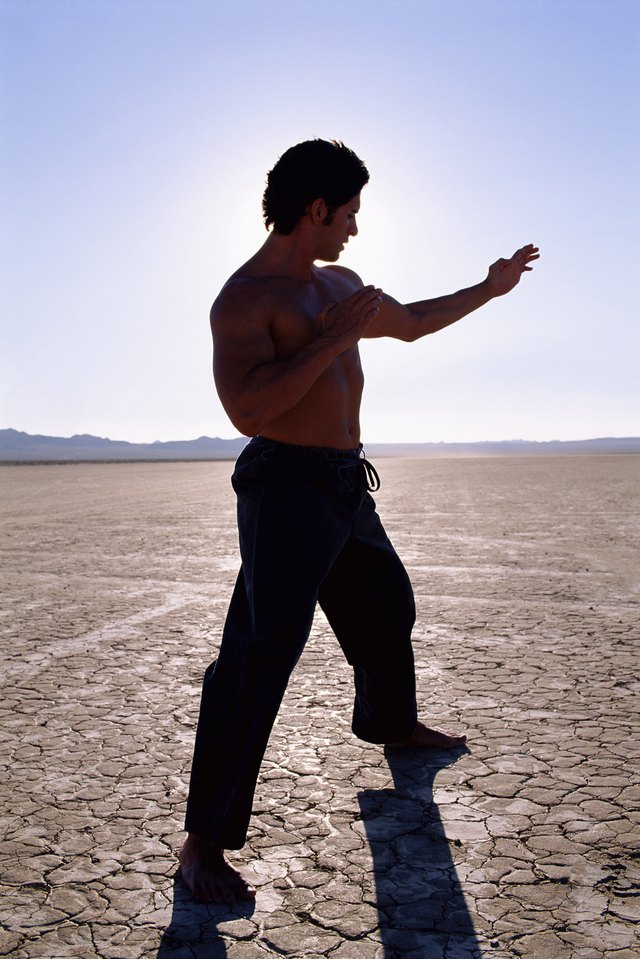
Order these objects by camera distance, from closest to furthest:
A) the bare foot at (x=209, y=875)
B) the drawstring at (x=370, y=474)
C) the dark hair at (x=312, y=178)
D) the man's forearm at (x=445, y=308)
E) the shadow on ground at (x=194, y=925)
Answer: the shadow on ground at (x=194, y=925)
the bare foot at (x=209, y=875)
the dark hair at (x=312, y=178)
the drawstring at (x=370, y=474)
the man's forearm at (x=445, y=308)

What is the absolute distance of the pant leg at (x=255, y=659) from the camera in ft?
7.34

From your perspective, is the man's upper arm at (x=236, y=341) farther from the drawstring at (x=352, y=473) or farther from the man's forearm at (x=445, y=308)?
the man's forearm at (x=445, y=308)

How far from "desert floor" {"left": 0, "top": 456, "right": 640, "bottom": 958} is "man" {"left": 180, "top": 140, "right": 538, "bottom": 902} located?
9.0 inches

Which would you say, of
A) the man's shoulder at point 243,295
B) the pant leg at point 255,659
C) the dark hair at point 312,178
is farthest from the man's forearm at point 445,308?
the pant leg at point 255,659

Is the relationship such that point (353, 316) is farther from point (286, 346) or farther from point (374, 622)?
point (374, 622)

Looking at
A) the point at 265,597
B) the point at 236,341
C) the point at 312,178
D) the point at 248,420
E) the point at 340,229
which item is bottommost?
the point at 265,597

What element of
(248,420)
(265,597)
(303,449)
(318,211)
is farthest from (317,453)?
(318,211)

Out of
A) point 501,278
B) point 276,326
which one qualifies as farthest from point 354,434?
point 501,278

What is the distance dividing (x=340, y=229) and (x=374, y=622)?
3.91 feet

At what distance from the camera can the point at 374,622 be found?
9.11ft

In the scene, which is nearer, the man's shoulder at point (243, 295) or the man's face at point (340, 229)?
the man's shoulder at point (243, 295)

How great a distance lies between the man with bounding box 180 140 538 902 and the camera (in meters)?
2.22

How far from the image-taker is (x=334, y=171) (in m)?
2.39

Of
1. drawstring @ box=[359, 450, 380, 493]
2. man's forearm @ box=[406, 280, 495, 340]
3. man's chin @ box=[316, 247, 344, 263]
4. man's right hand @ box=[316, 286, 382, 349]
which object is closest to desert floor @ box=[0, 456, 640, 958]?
drawstring @ box=[359, 450, 380, 493]
